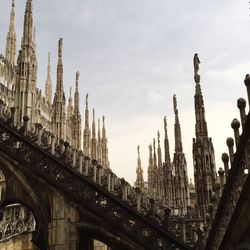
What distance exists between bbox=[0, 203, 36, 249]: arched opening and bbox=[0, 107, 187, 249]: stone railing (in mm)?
9080

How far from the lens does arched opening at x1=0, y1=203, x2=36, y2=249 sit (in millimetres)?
18406

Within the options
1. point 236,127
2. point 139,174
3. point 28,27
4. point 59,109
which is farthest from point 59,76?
point 139,174

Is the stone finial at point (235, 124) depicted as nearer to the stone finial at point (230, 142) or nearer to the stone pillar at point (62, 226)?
the stone finial at point (230, 142)

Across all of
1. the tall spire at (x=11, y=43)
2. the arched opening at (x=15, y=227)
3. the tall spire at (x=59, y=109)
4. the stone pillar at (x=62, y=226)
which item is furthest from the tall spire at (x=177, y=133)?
the tall spire at (x=11, y=43)

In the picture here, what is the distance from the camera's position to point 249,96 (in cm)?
459

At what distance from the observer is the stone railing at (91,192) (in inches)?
349

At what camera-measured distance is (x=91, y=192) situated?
961 cm

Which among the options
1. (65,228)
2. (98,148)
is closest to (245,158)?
(65,228)

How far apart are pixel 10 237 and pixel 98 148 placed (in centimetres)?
3328

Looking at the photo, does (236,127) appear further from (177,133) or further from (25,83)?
(177,133)

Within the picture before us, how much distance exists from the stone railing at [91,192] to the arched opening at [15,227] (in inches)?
357

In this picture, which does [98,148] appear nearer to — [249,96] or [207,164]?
[207,164]

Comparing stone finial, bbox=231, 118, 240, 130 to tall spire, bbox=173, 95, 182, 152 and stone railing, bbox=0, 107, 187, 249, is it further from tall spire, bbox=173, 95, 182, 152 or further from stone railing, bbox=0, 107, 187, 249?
tall spire, bbox=173, 95, 182, 152

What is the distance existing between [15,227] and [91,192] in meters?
11.1
